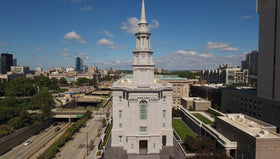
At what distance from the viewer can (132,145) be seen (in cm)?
3459

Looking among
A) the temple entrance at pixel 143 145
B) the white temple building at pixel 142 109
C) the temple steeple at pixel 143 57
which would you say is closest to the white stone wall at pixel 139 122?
the white temple building at pixel 142 109

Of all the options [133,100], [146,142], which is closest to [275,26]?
[133,100]

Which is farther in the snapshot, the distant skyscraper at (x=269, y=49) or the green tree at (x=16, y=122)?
the green tree at (x=16, y=122)

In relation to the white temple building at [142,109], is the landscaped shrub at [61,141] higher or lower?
lower

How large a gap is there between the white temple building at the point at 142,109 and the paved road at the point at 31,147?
24.8m

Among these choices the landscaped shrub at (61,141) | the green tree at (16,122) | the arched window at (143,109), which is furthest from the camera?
the green tree at (16,122)

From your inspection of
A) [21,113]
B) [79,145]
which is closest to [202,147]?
[79,145]

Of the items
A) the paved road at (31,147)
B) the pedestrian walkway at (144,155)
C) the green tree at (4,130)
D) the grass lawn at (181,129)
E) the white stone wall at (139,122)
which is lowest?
the paved road at (31,147)

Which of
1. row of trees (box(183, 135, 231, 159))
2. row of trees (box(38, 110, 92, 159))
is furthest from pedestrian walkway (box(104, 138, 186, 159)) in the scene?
row of trees (box(38, 110, 92, 159))

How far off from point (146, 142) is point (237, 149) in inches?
777

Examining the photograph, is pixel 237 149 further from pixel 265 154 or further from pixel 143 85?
pixel 143 85

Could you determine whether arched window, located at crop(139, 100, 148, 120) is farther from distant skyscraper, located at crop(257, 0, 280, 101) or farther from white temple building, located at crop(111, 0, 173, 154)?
distant skyscraper, located at crop(257, 0, 280, 101)

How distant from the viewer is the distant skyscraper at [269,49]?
135 ft

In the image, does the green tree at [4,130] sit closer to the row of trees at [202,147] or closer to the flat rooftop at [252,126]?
the row of trees at [202,147]
